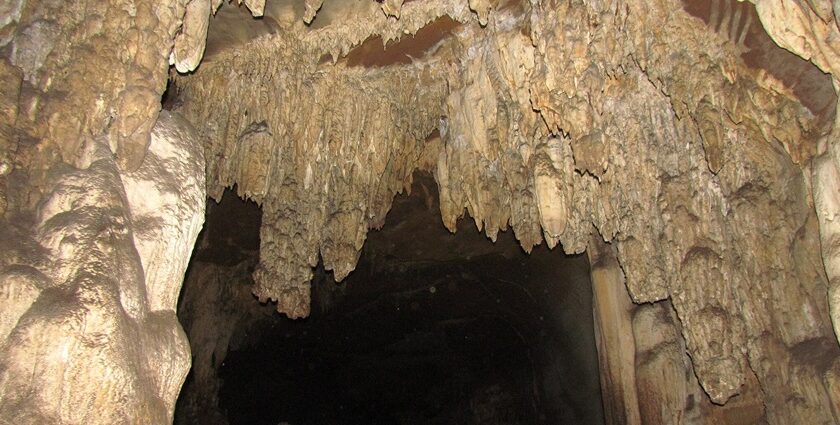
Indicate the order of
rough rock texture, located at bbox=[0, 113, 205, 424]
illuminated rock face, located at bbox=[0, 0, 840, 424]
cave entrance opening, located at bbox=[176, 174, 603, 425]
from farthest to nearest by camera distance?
cave entrance opening, located at bbox=[176, 174, 603, 425], illuminated rock face, located at bbox=[0, 0, 840, 424], rough rock texture, located at bbox=[0, 113, 205, 424]

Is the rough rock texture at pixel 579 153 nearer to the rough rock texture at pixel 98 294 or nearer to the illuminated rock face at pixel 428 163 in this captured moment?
the illuminated rock face at pixel 428 163

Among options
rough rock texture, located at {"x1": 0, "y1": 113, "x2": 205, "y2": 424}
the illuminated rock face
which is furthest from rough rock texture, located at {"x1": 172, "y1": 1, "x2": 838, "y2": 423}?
rough rock texture, located at {"x1": 0, "y1": 113, "x2": 205, "y2": 424}

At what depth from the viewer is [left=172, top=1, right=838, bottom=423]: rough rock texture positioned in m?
6.07

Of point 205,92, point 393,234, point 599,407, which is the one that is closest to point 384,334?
point 393,234

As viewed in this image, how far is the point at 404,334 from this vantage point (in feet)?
47.7

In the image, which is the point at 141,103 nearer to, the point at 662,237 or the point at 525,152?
the point at 525,152

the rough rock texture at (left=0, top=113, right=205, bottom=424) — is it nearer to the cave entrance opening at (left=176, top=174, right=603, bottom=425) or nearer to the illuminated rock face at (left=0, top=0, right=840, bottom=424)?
the illuminated rock face at (left=0, top=0, right=840, bottom=424)

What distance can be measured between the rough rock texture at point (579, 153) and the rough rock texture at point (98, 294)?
3246 mm

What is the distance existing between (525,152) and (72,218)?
18.0ft

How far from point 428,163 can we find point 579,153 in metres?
3.83

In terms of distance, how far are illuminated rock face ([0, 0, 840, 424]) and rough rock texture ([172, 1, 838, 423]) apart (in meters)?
0.03

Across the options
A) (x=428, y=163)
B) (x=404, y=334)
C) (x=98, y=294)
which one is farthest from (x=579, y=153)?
(x=404, y=334)

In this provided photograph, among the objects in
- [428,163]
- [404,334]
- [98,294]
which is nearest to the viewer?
[98,294]

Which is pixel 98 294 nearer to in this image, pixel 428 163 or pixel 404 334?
pixel 428 163
